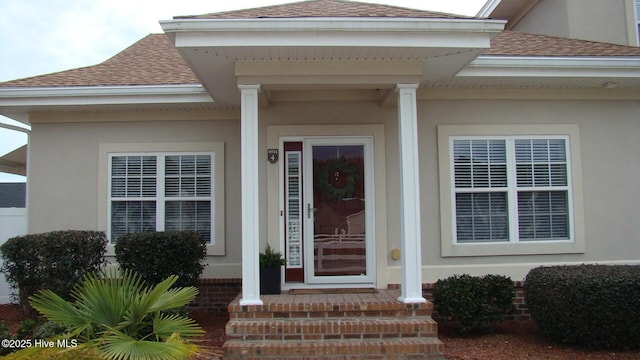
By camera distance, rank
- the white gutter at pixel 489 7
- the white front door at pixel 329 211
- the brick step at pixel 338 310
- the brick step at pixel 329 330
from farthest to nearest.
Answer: the white gutter at pixel 489 7 → the white front door at pixel 329 211 → the brick step at pixel 338 310 → the brick step at pixel 329 330

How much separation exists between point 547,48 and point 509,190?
89.5 inches

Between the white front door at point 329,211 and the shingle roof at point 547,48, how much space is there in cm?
242

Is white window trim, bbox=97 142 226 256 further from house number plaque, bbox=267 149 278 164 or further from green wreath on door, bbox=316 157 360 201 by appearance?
green wreath on door, bbox=316 157 360 201

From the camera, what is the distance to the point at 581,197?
7.72 m

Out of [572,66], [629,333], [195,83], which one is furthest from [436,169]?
[195,83]

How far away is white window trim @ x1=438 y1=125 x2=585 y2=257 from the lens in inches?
298

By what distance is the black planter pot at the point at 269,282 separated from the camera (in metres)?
6.85

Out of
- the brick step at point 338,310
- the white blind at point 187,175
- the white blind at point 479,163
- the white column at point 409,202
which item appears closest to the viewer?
the brick step at point 338,310

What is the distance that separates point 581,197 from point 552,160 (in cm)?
68

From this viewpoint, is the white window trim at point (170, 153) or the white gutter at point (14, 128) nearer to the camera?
the white window trim at point (170, 153)

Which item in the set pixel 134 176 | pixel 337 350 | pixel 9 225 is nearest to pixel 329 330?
pixel 337 350

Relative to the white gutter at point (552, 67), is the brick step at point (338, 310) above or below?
below

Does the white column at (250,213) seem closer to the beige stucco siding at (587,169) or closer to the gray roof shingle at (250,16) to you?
the gray roof shingle at (250,16)

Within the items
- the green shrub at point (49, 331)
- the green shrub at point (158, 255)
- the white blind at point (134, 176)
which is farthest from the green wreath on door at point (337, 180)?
the green shrub at point (49, 331)
